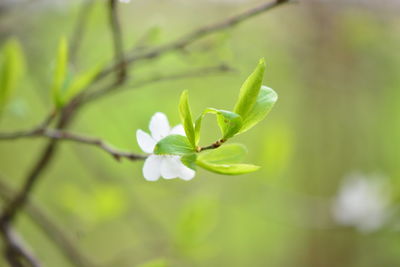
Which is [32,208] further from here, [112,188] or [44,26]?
[44,26]

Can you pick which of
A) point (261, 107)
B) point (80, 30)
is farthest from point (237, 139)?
point (261, 107)

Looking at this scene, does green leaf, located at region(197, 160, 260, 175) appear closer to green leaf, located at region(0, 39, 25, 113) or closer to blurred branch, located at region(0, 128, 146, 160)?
blurred branch, located at region(0, 128, 146, 160)

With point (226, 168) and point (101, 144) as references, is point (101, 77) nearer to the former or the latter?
point (101, 144)

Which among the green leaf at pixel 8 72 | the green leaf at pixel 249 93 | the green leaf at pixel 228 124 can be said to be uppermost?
the green leaf at pixel 8 72

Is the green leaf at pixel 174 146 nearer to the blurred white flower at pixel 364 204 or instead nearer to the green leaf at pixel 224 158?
the green leaf at pixel 224 158

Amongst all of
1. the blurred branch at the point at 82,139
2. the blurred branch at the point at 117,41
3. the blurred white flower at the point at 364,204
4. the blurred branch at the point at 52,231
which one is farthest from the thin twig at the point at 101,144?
the blurred white flower at the point at 364,204
